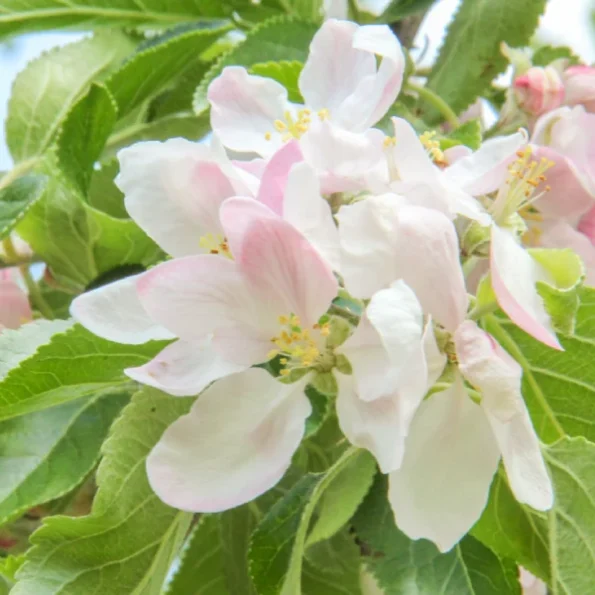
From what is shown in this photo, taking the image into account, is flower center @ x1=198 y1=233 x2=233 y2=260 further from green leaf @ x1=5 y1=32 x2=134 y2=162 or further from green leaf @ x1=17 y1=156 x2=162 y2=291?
green leaf @ x1=5 y1=32 x2=134 y2=162

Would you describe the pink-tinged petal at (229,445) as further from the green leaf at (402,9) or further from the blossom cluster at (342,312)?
the green leaf at (402,9)

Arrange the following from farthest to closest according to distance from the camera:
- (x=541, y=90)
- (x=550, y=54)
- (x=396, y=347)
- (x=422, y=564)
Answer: (x=550, y=54) → (x=541, y=90) → (x=422, y=564) → (x=396, y=347)

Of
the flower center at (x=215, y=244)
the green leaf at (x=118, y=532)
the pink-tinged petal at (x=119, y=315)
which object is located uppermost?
the flower center at (x=215, y=244)

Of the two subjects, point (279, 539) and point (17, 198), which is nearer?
point (279, 539)

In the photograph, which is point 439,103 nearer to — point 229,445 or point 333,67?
point 333,67

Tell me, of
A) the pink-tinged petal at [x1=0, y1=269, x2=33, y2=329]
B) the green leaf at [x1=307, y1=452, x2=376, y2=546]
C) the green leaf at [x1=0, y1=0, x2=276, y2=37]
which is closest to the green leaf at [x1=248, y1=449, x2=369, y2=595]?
the green leaf at [x1=307, y1=452, x2=376, y2=546]

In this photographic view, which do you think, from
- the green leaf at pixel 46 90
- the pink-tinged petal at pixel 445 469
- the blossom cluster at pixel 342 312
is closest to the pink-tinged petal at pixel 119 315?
the blossom cluster at pixel 342 312

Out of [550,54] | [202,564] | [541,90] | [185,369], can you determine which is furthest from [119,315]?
[550,54]
